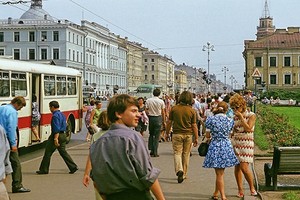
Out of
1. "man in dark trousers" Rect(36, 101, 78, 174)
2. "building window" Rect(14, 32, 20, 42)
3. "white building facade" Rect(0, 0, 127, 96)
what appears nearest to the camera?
"man in dark trousers" Rect(36, 101, 78, 174)

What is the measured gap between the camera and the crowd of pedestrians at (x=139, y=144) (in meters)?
4.96

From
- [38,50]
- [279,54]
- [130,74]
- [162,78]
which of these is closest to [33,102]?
[38,50]

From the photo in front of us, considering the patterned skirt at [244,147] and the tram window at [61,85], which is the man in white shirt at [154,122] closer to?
the tram window at [61,85]

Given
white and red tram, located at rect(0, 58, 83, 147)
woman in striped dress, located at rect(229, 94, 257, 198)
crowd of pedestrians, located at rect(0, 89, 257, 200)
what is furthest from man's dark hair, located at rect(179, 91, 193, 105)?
white and red tram, located at rect(0, 58, 83, 147)

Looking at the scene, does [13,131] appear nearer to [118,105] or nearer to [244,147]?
[244,147]

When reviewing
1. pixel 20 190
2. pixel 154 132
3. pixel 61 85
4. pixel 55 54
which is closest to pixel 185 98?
pixel 20 190

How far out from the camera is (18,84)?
17438 millimetres

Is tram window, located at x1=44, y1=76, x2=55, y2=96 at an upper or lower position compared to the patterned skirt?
upper

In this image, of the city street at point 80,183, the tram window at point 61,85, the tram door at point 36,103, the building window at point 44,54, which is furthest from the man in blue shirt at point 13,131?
the building window at point 44,54

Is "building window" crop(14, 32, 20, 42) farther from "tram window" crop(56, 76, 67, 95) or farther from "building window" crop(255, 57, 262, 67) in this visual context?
"tram window" crop(56, 76, 67, 95)

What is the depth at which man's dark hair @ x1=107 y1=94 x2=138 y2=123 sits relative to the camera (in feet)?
17.2

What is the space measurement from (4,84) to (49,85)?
3893 millimetres

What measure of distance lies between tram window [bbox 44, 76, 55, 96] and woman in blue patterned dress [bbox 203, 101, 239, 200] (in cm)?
1054

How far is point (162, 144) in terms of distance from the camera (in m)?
22.2
